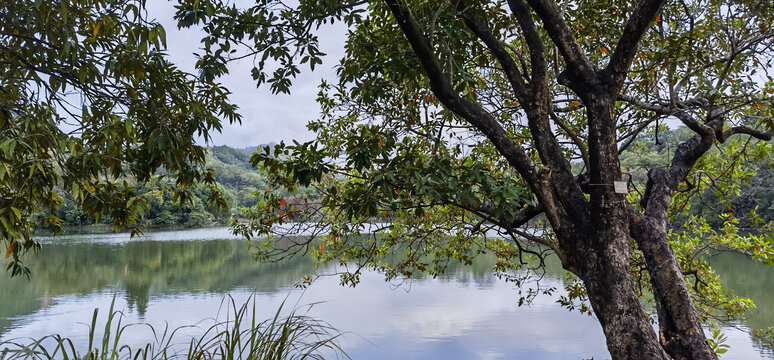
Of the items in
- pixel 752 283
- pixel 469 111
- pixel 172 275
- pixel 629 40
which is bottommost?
pixel 172 275

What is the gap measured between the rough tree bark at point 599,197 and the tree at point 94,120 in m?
1.22

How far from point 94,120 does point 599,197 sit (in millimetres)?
2601

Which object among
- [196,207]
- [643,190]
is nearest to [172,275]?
[643,190]

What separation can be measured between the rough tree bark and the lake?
12.1 feet

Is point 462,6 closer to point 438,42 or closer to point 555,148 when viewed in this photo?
point 438,42

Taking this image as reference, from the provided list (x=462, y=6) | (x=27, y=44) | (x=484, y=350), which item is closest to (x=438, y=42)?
(x=462, y=6)

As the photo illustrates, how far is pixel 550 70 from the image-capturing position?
15.9 feet

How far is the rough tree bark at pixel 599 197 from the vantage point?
280 centimetres

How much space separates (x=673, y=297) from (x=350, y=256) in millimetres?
2529

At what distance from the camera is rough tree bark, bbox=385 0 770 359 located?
9.20ft

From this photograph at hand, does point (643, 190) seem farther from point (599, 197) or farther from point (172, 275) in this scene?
point (172, 275)

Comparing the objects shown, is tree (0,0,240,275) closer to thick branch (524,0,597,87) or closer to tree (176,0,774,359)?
tree (176,0,774,359)

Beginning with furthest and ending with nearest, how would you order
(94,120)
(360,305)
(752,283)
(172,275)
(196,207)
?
(196,207) → (172,275) → (752,283) → (360,305) → (94,120)

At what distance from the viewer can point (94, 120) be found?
255 cm
